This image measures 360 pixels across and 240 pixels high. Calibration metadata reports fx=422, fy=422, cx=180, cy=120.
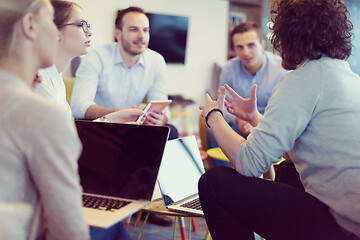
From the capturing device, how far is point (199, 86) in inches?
250

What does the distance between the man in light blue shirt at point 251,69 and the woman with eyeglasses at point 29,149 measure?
2.73 meters

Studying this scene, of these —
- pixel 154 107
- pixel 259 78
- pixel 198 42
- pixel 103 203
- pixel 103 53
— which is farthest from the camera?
pixel 198 42

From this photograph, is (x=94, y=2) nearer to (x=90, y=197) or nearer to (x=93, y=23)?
(x=93, y=23)

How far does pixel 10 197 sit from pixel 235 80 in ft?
10.1

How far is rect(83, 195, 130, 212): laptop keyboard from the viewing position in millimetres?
1146

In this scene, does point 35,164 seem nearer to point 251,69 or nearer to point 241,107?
point 241,107

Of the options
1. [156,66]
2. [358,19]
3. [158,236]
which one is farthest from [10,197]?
[358,19]

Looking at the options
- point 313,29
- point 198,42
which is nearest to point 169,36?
point 198,42

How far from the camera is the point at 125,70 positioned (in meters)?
3.28

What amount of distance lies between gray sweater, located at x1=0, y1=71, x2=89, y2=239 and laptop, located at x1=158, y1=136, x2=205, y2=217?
82cm

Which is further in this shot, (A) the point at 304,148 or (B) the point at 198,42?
(B) the point at 198,42

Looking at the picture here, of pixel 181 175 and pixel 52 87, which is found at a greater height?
pixel 52 87

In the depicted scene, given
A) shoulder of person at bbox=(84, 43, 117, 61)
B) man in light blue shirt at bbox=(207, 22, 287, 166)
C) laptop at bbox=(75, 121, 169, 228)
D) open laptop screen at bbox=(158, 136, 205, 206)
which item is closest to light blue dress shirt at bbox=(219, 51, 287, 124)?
man in light blue shirt at bbox=(207, 22, 287, 166)

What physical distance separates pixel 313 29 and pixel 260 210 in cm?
61
